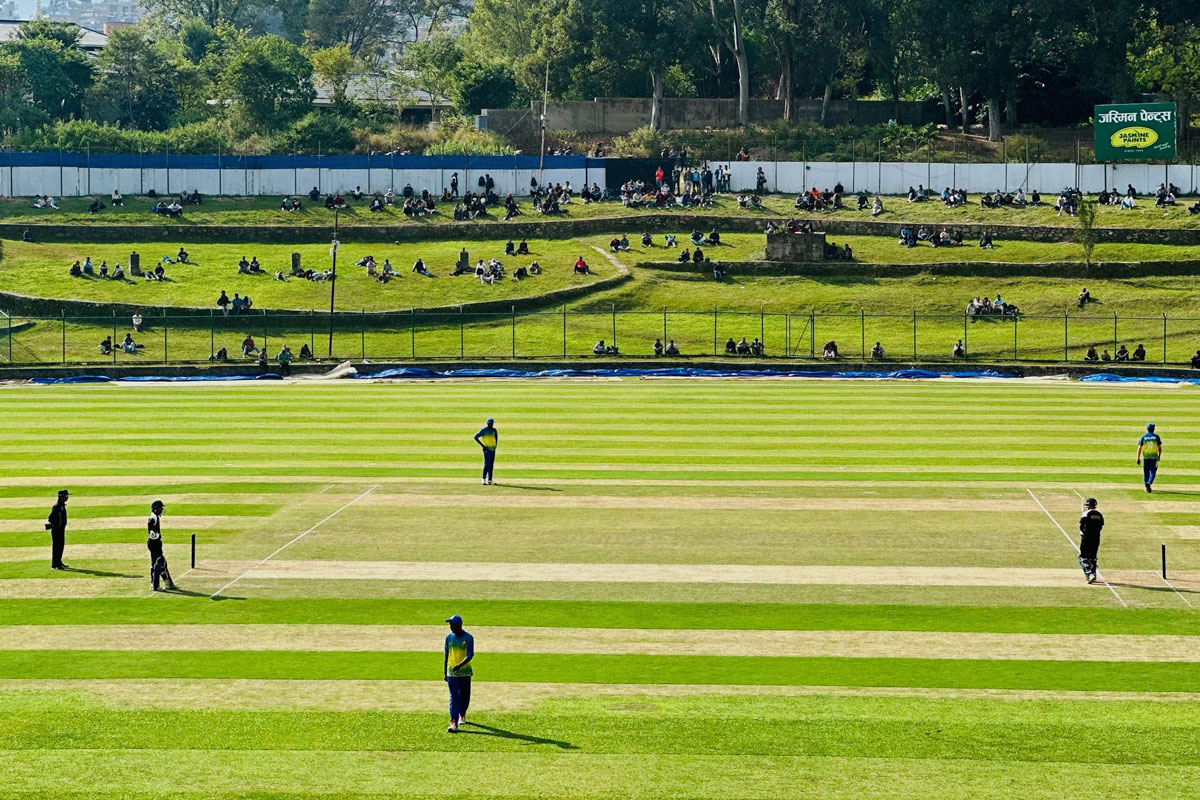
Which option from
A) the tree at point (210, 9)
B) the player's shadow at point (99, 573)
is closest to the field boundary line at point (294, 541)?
the player's shadow at point (99, 573)

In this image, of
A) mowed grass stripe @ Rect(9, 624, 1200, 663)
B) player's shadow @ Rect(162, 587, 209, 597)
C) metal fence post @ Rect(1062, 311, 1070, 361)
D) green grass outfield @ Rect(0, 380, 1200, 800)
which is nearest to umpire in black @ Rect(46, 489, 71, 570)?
green grass outfield @ Rect(0, 380, 1200, 800)

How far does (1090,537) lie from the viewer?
27.4 metres

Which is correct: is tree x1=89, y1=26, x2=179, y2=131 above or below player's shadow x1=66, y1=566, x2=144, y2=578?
above

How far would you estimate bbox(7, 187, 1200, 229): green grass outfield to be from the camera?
8769 cm

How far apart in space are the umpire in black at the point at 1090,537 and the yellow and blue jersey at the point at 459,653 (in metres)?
12.6

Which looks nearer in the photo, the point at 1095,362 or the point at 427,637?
the point at 427,637

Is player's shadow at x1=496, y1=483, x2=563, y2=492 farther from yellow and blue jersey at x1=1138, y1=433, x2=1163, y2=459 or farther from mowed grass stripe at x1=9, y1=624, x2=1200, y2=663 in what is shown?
yellow and blue jersey at x1=1138, y1=433, x2=1163, y2=459

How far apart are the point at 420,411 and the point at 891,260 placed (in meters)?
37.4

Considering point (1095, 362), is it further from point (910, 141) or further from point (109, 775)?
point (109, 775)

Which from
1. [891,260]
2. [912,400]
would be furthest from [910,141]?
[912,400]

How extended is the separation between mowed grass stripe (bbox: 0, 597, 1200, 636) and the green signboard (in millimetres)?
74690

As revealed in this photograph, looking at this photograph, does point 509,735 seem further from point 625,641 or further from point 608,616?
point 608,616

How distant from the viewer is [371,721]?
66.3 feet

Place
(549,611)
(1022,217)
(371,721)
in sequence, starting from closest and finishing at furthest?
1. (371,721)
2. (549,611)
3. (1022,217)
